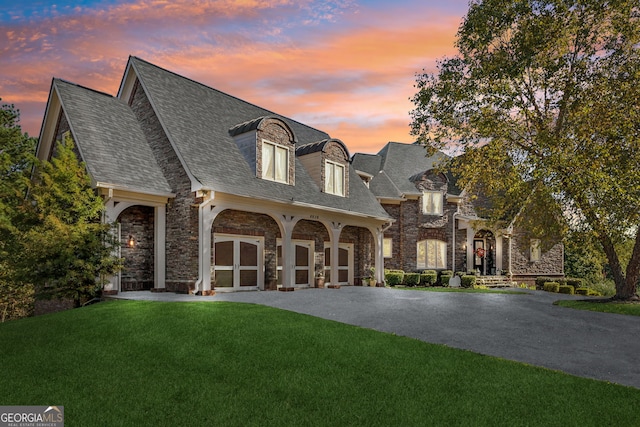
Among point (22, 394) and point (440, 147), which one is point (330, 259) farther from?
point (22, 394)

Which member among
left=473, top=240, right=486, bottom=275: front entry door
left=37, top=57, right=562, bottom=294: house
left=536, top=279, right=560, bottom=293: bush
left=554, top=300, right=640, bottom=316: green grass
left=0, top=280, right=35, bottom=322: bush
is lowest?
left=0, top=280, right=35, bottom=322: bush

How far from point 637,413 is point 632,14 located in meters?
15.1

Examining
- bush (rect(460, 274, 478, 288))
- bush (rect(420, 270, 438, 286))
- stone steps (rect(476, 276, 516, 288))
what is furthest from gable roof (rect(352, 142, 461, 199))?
bush (rect(460, 274, 478, 288))

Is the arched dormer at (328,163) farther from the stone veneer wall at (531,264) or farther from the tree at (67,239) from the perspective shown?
the stone veneer wall at (531,264)

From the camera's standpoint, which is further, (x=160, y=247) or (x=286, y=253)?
(x=286, y=253)

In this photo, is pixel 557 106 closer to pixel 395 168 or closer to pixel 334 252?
pixel 334 252

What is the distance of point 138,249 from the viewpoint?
1577cm

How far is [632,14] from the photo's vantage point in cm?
1597

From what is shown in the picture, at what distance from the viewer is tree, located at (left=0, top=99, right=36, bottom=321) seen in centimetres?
1440

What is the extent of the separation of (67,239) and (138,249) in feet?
9.63

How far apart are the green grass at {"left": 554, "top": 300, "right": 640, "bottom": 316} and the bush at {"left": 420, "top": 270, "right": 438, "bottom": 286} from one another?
11.4 metres

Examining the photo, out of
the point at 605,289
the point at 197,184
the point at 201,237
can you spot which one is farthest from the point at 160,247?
the point at 605,289

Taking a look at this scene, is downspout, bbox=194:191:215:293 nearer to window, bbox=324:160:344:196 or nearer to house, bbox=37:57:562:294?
house, bbox=37:57:562:294

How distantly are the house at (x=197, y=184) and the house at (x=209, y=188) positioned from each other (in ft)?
0.15
